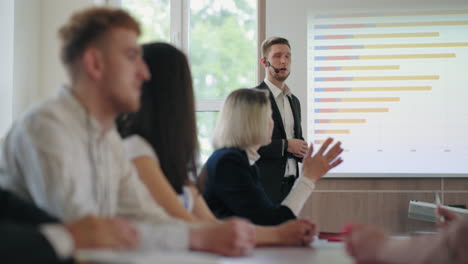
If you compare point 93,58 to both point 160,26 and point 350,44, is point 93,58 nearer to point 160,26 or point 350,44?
point 350,44

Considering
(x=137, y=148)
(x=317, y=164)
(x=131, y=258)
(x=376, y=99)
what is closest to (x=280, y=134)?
(x=376, y=99)

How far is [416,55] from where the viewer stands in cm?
461

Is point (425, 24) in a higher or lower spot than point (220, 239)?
higher

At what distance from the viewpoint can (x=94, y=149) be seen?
48.4 inches

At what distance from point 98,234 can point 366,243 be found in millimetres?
522

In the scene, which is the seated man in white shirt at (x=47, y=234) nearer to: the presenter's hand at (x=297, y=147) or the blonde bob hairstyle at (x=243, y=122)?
the blonde bob hairstyle at (x=243, y=122)

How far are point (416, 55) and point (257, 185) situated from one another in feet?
9.90

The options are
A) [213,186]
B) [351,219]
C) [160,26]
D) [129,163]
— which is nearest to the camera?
[129,163]

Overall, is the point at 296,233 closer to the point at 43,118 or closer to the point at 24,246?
the point at 43,118

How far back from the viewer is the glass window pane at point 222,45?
5172 millimetres

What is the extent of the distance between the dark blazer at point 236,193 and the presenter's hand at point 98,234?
0.99 m

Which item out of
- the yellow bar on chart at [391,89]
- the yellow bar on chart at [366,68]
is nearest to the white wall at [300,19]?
the yellow bar on chart at [366,68]

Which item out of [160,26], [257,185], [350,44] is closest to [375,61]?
[350,44]

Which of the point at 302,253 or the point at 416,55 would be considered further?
the point at 416,55
